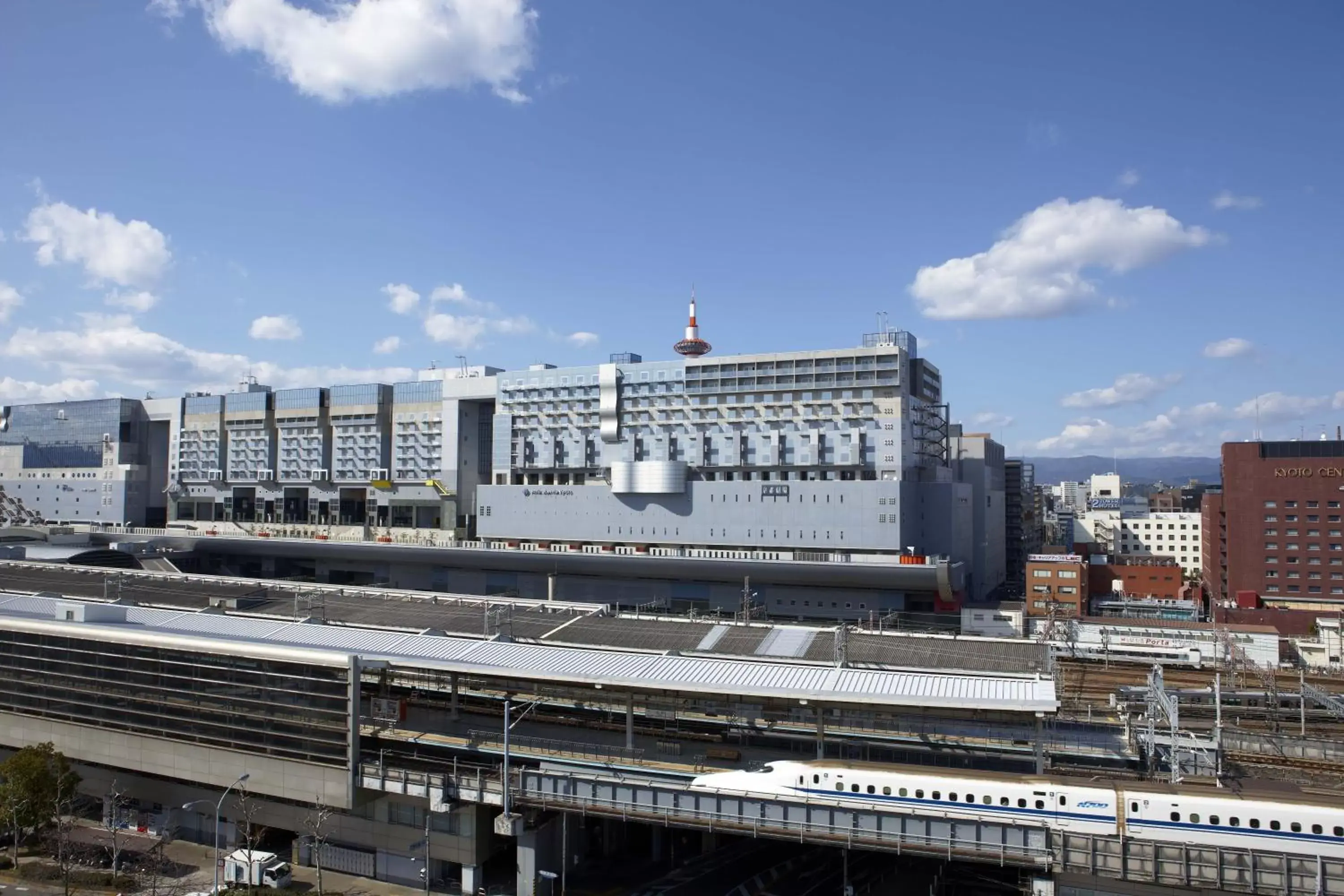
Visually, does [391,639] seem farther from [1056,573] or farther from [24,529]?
[24,529]

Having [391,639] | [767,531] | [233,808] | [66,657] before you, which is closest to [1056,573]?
[767,531]

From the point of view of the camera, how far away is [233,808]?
32.7 meters

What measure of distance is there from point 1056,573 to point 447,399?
5698cm

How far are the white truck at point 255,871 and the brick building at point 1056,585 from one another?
57.5 m

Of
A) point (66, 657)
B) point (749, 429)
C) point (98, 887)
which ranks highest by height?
point (749, 429)

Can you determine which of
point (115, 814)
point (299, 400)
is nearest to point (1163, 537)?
point (299, 400)

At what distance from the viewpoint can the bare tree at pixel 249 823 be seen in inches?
1139

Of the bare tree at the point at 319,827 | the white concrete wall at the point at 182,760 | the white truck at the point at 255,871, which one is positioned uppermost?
the white concrete wall at the point at 182,760

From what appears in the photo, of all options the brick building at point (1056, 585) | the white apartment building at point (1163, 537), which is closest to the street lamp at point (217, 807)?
the brick building at point (1056, 585)

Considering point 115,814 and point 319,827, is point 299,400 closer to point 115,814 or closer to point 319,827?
point 115,814

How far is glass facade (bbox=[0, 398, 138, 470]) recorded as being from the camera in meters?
109

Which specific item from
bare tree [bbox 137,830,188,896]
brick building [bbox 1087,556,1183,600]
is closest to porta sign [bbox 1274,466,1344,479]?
brick building [bbox 1087,556,1183,600]

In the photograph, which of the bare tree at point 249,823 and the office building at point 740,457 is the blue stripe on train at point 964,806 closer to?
the bare tree at point 249,823

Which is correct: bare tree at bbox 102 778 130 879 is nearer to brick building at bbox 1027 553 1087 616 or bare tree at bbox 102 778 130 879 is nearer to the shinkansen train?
the shinkansen train
